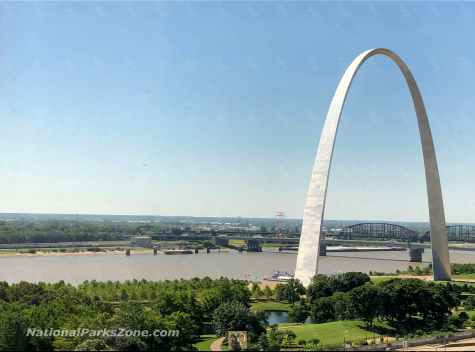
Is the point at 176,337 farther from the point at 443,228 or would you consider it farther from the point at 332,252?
the point at 332,252

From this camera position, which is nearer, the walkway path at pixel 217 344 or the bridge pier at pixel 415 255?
the walkway path at pixel 217 344

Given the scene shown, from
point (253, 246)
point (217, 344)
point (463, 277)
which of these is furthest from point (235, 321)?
point (253, 246)

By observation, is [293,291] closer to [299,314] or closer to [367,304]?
[299,314]

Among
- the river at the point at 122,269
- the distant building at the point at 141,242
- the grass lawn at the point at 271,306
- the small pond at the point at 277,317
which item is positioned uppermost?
the distant building at the point at 141,242

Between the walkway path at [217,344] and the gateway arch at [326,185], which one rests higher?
the gateway arch at [326,185]

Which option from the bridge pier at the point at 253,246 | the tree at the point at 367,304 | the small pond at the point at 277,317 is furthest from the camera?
the bridge pier at the point at 253,246

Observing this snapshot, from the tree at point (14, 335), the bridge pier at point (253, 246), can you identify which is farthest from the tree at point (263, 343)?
the bridge pier at point (253, 246)

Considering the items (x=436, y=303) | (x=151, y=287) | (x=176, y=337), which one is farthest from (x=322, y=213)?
(x=176, y=337)

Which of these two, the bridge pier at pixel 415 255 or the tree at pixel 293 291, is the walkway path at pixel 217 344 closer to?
the tree at pixel 293 291
